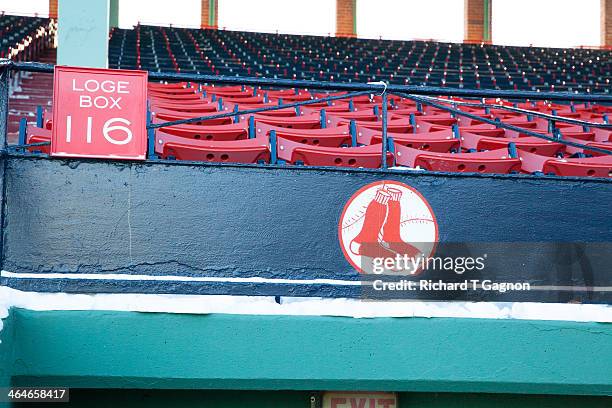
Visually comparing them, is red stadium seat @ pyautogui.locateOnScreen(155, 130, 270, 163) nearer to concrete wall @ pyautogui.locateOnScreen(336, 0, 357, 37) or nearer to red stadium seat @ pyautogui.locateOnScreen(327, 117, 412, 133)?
red stadium seat @ pyautogui.locateOnScreen(327, 117, 412, 133)

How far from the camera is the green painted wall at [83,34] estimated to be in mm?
4961

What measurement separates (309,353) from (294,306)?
22 cm

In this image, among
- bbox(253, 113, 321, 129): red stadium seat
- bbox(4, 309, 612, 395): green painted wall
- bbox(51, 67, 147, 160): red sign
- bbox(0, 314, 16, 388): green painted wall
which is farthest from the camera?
bbox(253, 113, 321, 129): red stadium seat

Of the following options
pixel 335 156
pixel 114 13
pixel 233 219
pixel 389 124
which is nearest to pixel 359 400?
pixel 233 219

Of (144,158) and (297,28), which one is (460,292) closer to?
(144,158)

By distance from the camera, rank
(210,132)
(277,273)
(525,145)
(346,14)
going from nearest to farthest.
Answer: (277,273) → (210,132) → (525,145) → (346,14)

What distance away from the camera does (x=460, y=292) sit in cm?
348

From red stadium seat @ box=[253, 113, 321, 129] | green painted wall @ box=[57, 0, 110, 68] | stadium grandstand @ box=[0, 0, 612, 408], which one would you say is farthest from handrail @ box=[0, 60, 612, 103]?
red stadium seat @ box=[253, 113, 321, 129]

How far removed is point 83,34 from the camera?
4.98 m

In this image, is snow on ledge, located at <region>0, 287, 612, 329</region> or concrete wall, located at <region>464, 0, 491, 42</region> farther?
concrete wall, located at <region>464, 0, 491, 42</region>

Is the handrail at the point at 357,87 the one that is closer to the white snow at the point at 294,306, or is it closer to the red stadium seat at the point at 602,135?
the white snow at the point at 294,306

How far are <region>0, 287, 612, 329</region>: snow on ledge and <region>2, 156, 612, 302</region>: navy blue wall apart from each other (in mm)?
45

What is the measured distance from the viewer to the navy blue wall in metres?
Result: 3.29

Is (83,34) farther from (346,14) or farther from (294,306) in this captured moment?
(346,14)
